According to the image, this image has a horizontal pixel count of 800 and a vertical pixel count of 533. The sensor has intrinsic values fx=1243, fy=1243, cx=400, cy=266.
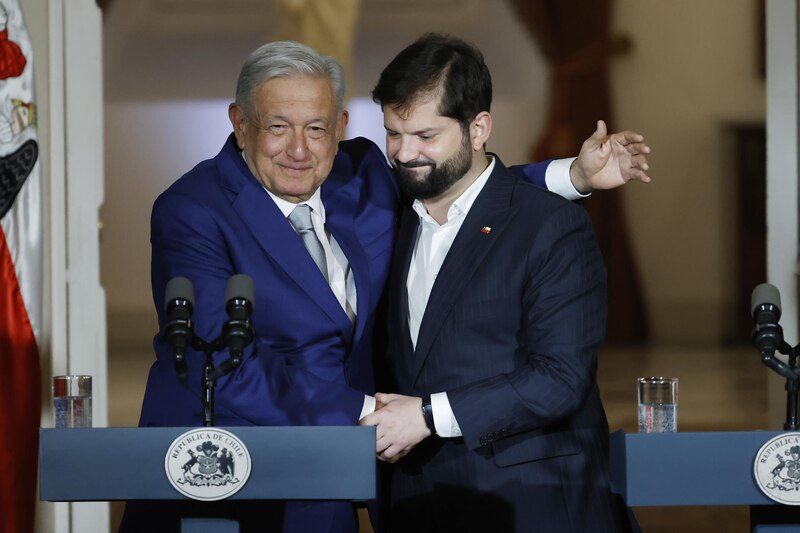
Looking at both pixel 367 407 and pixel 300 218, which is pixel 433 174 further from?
pixel 367 407

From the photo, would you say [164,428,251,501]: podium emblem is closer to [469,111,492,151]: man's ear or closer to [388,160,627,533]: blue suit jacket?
[388,160,627,533]: blue suit jacket

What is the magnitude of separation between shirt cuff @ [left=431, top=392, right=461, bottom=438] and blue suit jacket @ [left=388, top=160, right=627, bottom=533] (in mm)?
25

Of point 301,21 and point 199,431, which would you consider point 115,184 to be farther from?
point 199,431

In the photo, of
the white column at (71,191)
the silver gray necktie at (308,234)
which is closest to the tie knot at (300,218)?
the silver gray necktie at (308,234)

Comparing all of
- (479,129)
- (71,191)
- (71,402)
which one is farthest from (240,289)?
(71,191)

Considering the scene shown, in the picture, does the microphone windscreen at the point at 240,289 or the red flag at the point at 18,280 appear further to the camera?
the red flag at the point at 18,280

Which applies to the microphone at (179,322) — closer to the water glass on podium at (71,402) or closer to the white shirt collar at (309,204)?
the water glass on podium at (71,402)

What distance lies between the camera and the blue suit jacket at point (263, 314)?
99.9 inches

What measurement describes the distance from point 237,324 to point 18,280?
94.1 inches

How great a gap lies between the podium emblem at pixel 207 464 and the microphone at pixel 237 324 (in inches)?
4.6

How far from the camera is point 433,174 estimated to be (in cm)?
270

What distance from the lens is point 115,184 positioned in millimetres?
5258

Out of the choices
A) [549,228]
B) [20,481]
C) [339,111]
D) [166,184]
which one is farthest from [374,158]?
[166,184]

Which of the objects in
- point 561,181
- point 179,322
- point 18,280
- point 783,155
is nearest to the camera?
point 179,322
